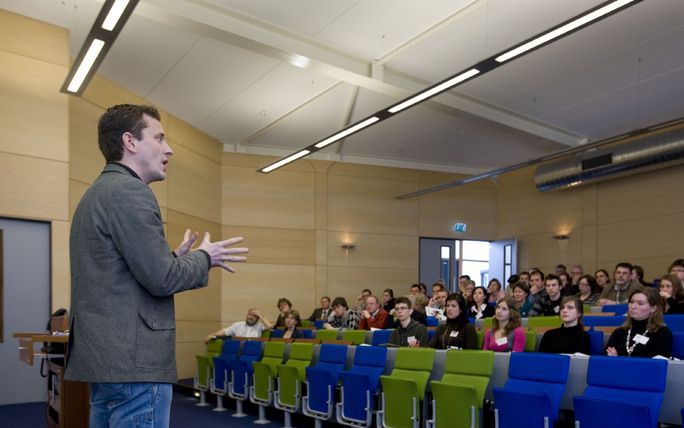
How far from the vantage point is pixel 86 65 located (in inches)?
243

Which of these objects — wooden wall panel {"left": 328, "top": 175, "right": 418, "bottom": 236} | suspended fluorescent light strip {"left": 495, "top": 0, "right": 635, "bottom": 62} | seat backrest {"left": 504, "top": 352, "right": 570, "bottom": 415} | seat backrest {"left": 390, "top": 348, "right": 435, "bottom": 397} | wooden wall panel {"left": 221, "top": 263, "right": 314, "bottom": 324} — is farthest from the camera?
wooden wall panel {"left": 328, "top": 175, "right": 418, "bottom": 236}

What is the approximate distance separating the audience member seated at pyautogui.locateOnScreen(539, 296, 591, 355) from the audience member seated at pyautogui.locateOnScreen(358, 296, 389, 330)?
329cm

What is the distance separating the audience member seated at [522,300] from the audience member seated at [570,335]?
2868mm

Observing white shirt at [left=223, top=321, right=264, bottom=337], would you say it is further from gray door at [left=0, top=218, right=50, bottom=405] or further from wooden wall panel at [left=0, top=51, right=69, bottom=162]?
wooden wall panel at [left=0, top=51, right=69, bottom=162]

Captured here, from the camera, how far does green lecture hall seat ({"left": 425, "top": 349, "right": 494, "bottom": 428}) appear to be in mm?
4059

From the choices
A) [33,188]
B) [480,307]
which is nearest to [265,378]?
[480,307]

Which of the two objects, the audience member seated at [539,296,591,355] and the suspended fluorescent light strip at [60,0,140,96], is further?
the suspended fluorescent light strip at [60,0,140,96]

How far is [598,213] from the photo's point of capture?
1203 cm

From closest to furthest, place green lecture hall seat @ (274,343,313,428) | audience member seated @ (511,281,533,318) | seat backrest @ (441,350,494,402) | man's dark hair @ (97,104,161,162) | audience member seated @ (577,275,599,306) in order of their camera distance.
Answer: man's dark hair @ (97,104,161,162) → seat backrest @ (441,350,494,402) → green lecture hall seat @ (274,343,313,428) → audience member seated @ (511,281,533,318) → audience member seated @ (577,275,599,306)

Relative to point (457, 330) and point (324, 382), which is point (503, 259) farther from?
point (324, 382)

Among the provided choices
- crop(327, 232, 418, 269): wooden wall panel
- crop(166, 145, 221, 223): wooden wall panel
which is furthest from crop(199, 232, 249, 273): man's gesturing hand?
crop(327, 232, 418, 269): wooden wall panel

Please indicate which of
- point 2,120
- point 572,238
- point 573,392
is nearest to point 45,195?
point 2,120

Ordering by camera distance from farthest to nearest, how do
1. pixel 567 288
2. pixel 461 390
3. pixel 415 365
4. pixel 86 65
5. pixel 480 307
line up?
pixel 567 288, pixel 480 307, pixel 86 65, pixel 415 365, pixel 461 390

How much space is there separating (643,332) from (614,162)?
7.02 meters
